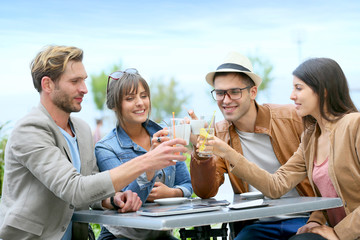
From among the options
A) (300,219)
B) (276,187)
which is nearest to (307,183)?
(300,219)

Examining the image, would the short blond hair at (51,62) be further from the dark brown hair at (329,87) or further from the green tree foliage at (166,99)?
the green tree foliage at (166,99)

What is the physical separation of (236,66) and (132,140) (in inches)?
37.0

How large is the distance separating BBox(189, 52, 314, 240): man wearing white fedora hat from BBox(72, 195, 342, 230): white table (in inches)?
24.6

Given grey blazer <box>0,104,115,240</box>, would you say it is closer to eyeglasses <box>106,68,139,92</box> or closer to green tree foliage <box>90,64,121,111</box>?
eyeglasses <box>106,68,139,92</box>

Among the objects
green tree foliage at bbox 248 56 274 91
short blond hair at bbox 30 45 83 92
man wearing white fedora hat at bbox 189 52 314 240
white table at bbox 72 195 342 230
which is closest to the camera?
white table at bbox 72 195 342 230

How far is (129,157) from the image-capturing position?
10.1 ft

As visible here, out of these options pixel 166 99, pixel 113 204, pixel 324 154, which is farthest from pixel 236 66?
pixel 166 99

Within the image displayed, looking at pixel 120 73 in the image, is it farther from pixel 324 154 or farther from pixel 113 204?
pixel 324 154

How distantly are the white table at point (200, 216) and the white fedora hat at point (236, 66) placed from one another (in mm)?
1049

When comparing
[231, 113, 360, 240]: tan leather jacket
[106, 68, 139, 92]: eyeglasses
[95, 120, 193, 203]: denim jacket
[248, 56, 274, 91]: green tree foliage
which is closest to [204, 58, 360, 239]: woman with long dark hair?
[231, 113, 360, 240]: tan leather jacket

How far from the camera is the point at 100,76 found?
160 feet

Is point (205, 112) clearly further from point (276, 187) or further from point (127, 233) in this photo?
point (127, 233)

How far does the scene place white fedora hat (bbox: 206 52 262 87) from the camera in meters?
3.49

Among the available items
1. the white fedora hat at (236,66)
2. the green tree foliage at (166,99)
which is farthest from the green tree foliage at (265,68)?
the white fedora hat at (236,66)
